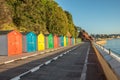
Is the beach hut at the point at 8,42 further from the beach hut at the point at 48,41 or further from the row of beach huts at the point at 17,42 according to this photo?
the beach hut at the point at 48,41

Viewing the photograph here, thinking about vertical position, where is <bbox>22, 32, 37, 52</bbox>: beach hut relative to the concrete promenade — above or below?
above

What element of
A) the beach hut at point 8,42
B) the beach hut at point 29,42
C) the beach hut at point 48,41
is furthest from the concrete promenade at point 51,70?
the beach hut at point 48,41

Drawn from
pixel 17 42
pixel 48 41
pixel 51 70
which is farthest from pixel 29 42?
pixel 51 70

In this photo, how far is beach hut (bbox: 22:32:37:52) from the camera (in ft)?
134

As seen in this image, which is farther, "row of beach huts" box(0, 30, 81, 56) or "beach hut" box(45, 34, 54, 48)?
"beach hut" box(45, 34, 54, 48)

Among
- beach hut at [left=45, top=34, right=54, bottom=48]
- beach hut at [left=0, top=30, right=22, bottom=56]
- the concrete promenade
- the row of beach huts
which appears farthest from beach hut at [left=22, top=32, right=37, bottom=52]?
the concrete promenade

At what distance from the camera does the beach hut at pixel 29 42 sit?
1606 inches

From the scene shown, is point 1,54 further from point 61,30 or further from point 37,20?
point 61,30

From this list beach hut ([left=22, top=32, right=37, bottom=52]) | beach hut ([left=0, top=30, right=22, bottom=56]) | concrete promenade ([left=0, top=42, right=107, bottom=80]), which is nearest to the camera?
concrete promenade ([left=0, top=42, right=107, bottom=80])

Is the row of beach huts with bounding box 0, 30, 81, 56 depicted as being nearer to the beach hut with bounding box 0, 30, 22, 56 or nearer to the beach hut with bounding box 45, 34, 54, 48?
the beach hut with bounding box 0, 30, 22, 56

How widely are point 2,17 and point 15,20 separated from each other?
13915 mm

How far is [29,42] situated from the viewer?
1672 inches

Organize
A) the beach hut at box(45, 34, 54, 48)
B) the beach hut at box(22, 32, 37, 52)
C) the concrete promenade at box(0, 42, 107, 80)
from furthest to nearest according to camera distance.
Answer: the beach hut at box(45, 34, 54, 48)
the beach hut at box(22, 32, 37, 52)
the concrete promenade at box(0, 42, 107, 80)

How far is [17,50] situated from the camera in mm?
36031
